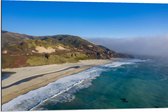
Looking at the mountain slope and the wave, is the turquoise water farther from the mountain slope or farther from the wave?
the mountain slope

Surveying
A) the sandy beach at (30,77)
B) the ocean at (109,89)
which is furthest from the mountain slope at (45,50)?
the ocean at (109,89)

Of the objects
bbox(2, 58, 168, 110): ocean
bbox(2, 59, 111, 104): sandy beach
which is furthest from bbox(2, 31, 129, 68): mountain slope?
bbox(2, 58, 168, 110): ocean

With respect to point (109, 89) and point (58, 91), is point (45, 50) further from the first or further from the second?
point (109, 89)

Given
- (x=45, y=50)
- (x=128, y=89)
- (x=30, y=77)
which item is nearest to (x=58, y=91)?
(x=30, y=77)

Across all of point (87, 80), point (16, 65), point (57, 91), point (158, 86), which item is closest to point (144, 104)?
point (158, 86)

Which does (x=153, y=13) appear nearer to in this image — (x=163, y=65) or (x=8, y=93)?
(x=163, y=65)

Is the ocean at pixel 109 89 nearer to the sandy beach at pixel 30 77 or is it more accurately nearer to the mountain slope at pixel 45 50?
the sandy beach at pixel 30 77
